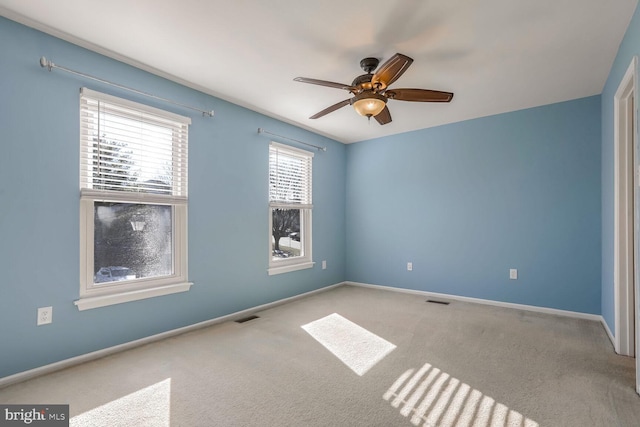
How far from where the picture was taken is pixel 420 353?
8.77 ft

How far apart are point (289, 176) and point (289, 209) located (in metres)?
0.47

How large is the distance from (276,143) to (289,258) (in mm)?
1590

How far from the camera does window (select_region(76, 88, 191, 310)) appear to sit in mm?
2557

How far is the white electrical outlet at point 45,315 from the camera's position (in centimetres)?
229

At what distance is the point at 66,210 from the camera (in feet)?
7.96

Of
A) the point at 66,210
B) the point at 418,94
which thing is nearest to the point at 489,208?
the point at 418,94

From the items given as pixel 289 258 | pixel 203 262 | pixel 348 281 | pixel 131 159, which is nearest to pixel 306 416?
pixel 203 262

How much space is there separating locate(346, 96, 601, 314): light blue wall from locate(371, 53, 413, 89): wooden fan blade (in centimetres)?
248

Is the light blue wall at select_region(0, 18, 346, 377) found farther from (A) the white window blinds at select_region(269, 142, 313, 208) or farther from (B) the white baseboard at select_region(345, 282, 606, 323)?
(B) the white baseboard at select_region(345, 282, 606, 323)

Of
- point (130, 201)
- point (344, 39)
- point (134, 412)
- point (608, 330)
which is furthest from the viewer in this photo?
point (608, 330)

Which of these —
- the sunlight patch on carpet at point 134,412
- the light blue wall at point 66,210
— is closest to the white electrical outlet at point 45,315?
the light blue wall at point 66,210

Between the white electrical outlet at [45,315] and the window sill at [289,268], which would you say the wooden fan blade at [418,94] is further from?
the white electrical outlet at [45,315]

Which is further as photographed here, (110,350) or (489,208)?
(489,208)

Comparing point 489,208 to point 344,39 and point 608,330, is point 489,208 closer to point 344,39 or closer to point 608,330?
point 608,330
